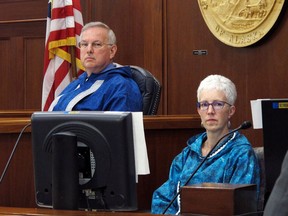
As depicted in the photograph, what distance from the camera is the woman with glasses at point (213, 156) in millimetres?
3064

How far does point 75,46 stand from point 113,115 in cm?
344

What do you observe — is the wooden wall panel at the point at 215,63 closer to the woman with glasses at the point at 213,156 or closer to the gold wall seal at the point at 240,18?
the gold wall seal at the point at 240,18

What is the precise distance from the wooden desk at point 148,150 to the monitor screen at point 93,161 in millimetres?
947

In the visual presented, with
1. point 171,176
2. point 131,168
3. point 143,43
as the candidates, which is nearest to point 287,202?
point 131,168

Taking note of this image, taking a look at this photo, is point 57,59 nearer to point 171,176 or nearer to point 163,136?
point 163,136

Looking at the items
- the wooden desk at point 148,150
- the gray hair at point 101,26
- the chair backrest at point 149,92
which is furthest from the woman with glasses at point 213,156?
the gray hair at point 101,26

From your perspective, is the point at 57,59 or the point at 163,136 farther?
the point at 57,59

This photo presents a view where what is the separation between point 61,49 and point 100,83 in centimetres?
170

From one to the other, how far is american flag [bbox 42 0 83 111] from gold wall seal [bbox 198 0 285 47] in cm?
104

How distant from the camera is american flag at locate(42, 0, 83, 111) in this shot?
564cm

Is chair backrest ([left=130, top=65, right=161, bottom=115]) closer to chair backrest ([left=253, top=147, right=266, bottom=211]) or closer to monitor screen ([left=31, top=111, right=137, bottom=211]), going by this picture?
chair backrest ([left=253, top=147, right=266, bottom=211])

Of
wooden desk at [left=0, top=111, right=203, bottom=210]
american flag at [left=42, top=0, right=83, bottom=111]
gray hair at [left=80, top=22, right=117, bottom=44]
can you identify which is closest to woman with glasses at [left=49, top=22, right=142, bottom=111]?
gray hair at [left=80, top=22, right=117, bottom=44]

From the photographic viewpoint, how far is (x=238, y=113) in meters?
5.37

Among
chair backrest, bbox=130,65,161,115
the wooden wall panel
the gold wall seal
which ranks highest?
the gold wall seal
